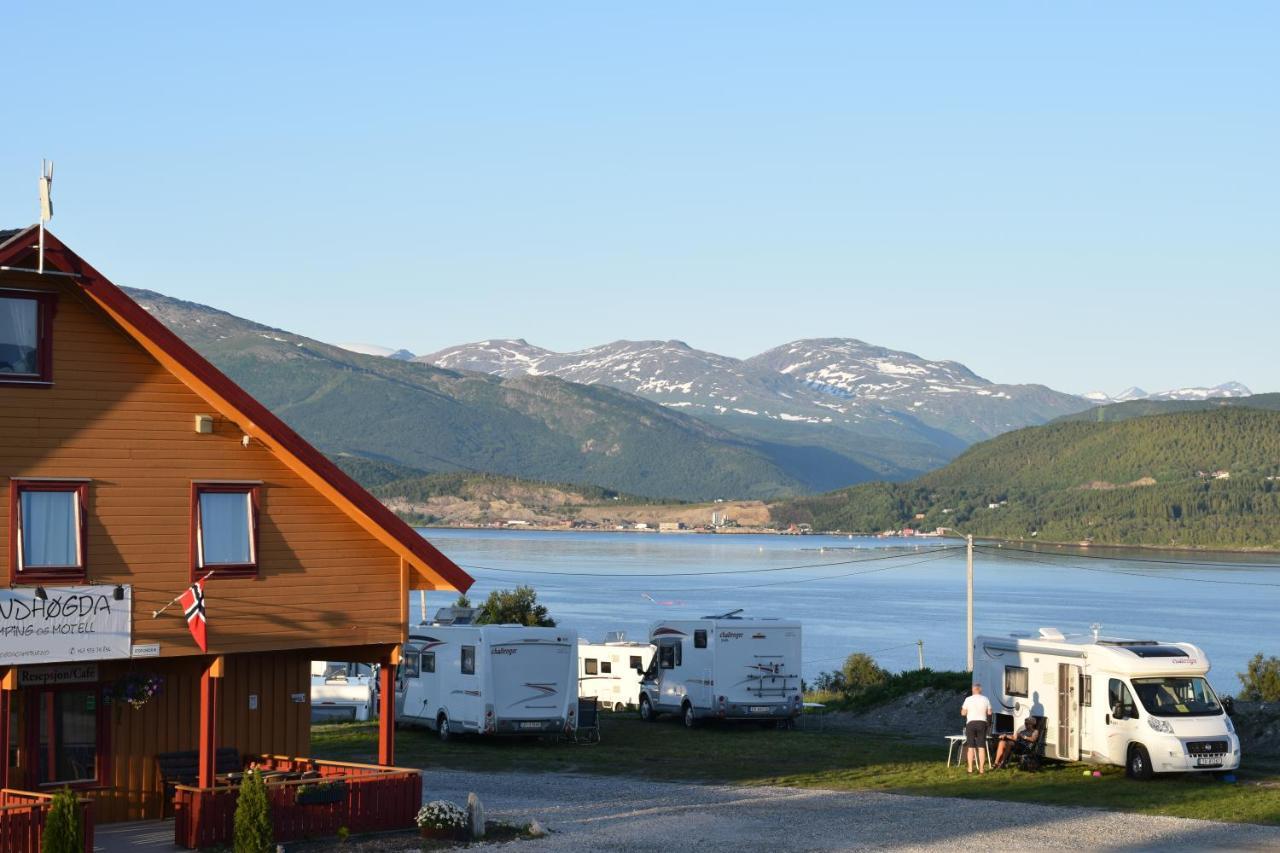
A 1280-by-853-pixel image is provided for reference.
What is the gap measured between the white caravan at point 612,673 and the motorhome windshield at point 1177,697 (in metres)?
20.6

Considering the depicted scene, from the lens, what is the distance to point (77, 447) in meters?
20.0

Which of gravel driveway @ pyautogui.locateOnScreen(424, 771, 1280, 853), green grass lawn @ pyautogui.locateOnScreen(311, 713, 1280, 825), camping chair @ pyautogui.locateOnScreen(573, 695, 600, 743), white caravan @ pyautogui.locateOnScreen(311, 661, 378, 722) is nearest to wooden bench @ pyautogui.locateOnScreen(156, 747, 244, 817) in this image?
gravel driveway @ pyautogui.locateOnScreen(424, 771, 1280, 853)

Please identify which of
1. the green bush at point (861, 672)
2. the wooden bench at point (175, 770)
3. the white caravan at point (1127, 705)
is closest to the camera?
the wooden bench at point (175, 770)

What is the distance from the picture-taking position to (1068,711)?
28438 mm

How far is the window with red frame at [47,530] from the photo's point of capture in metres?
19.5

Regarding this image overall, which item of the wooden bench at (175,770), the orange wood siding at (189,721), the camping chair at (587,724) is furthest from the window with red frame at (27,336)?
the camping chair at (587,724)

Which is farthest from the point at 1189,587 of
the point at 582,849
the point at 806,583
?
the point at 582,849

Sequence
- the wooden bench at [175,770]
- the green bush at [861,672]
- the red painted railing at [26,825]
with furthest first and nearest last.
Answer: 1. the green bush at [861,672]
2. the wooden bench at [175,770]
3. the red painted railing at [26,825]

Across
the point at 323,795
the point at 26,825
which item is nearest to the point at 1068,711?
the point at 323,795

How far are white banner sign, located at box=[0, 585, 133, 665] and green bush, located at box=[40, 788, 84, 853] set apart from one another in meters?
2.42

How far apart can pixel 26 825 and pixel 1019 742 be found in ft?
53.0

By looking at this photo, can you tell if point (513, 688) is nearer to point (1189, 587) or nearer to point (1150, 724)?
point (1150, 724)

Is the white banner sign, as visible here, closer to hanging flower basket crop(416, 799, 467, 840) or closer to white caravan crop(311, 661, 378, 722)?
hanging flower basket crop(416, 799, 467, 840)

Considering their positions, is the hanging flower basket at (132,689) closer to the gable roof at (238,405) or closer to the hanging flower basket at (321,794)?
the hanging flower basket at (321,794)
